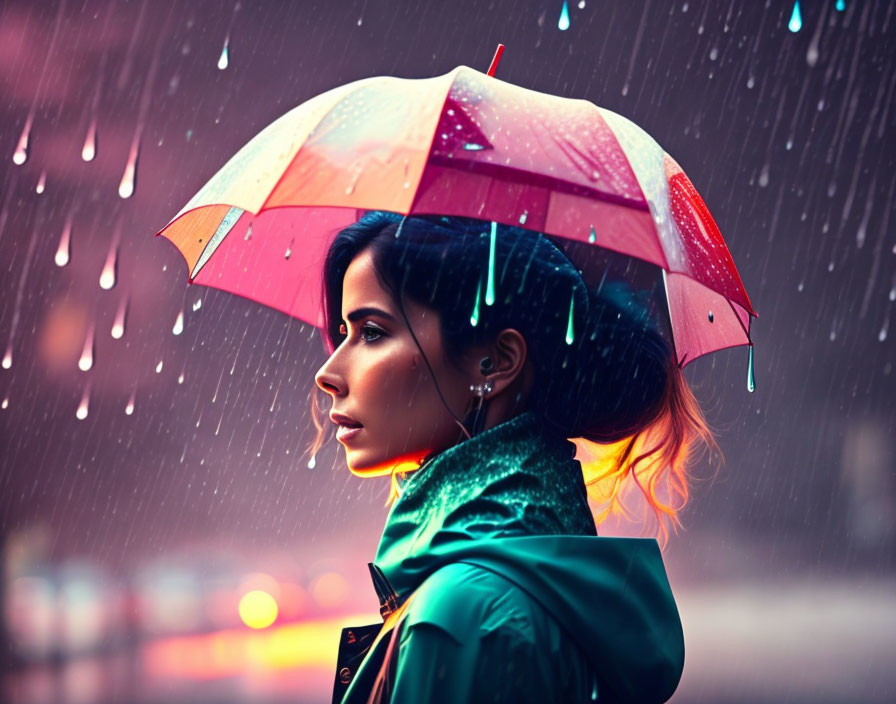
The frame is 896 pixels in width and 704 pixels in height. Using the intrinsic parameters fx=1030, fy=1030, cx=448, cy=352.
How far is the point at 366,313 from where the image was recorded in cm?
185

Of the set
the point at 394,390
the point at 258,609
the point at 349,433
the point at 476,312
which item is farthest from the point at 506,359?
the point at 258,609

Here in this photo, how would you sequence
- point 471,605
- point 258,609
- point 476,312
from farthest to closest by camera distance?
point 258,609 → point 476,312 → point 471,605

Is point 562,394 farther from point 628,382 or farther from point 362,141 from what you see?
point 362,141

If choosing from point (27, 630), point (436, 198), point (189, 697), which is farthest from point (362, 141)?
point (27, 630)

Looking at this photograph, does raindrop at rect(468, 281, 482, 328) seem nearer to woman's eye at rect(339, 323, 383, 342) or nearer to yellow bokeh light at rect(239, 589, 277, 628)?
woman's eye at rect(339, 323, 383, 342)

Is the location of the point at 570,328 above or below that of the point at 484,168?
below

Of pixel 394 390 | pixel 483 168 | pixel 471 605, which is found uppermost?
pixel 483 168

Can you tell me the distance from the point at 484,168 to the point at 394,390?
16.7 inches

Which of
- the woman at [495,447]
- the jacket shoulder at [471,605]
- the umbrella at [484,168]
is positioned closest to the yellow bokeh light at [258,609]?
the woman at [495,447]

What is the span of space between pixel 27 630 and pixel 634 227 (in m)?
8.50

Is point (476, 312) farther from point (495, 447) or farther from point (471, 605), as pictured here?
point (471, 605)

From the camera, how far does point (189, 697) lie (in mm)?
7258

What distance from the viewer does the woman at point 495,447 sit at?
153 centimetres

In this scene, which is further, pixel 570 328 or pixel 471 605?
pixel 570 328
